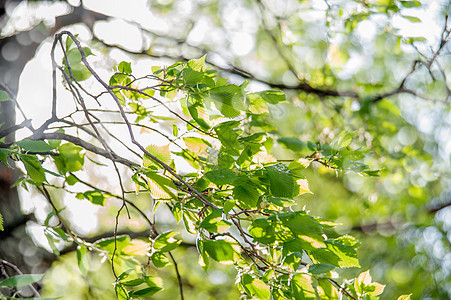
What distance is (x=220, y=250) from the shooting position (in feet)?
1.81

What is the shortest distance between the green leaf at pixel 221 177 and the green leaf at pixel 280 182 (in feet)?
0.18

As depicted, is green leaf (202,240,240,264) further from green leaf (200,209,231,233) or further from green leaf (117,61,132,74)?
green leaf (117,61,132,74)

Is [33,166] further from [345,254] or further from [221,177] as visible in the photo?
[345,254]

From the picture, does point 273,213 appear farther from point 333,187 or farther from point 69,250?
point 333,187

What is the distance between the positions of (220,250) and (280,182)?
0.41 ft

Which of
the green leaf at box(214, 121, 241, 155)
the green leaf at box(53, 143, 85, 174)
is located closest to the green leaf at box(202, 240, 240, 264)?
the green leaf at box(214, 121, 241, 155)

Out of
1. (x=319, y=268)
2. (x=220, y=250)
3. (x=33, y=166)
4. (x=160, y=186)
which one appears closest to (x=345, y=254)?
(x=319, y=268)

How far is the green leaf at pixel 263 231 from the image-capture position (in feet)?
1.79

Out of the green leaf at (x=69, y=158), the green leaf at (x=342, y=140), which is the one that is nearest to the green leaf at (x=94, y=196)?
the green leaf at (x=69, y=158)

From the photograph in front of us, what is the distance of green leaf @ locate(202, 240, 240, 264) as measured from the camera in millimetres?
549

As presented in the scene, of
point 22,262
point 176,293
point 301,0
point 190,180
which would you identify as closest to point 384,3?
point 301,0

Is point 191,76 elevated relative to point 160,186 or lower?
elevated

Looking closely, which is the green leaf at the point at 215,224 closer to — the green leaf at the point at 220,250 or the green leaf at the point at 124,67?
the green leaf at the point at 220,250

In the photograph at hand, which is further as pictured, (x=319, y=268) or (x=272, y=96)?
(x=272, y=96)
